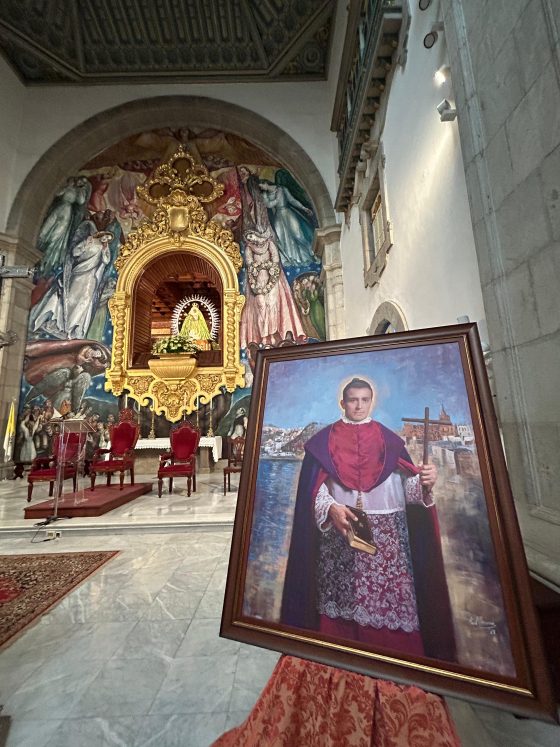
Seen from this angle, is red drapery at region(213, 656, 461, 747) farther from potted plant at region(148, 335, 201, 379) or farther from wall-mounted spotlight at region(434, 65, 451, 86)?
potted plant at region(148, 335, 201, 379)

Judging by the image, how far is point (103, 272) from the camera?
32.7 ft

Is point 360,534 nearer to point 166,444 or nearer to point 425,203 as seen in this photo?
point 425,203

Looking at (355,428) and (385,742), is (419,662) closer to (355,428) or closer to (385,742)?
(385,742)

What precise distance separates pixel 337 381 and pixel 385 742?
1.18m

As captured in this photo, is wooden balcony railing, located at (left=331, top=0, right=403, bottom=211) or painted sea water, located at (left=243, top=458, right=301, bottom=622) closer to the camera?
painted sea water, located at (left=243, top=458, right=301, bottom=622)

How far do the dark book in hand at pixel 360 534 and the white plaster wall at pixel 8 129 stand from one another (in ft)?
38.4

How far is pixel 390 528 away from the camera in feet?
3.90

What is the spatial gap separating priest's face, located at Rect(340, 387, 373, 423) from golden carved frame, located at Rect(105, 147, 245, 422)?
312 inches

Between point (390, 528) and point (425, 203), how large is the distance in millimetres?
3538

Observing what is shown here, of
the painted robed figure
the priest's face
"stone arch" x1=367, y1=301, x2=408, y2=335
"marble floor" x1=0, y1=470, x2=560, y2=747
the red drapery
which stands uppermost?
"stone arch" x1=367, y1=301, x2=408, y2=335

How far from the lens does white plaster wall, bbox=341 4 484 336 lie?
116 inches

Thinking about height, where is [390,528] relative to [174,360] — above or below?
below

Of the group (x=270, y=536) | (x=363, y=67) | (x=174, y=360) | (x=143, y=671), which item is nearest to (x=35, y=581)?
Answer: (x=143, y=671)

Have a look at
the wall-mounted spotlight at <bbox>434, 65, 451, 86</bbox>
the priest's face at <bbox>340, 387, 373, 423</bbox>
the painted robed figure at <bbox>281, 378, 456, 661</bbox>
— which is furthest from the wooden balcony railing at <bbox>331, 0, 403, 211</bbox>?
the painted robed figure at <bbox>281, 378, 456, 661</bbox>
